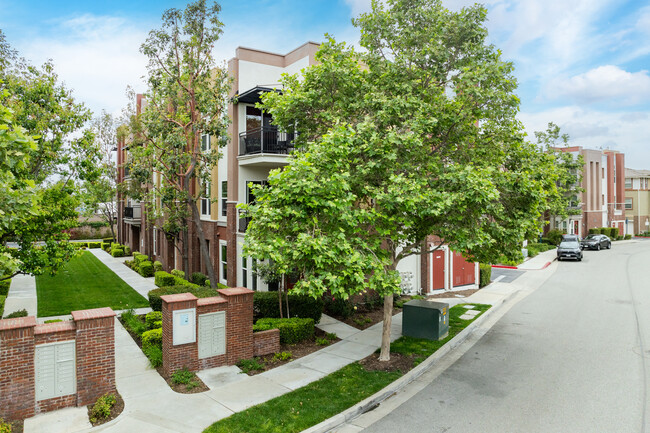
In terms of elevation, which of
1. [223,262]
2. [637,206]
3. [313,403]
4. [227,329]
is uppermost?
[637,206]

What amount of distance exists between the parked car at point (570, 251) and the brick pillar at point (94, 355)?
34135 millimetres

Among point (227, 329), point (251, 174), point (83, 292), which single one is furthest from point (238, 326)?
point (83, 292)

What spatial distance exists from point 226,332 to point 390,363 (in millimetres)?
4386

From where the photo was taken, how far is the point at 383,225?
33.9 ft

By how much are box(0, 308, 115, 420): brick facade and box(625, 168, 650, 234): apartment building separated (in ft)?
237

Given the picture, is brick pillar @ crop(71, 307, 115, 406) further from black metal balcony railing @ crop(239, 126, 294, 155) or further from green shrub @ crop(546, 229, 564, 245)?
green shrub @ crop(546, 229, 564, 245)

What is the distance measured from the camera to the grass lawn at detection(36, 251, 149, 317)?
17578 mm

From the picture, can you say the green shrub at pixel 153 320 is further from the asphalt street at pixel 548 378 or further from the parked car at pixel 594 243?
the parked car at pixel 594 243

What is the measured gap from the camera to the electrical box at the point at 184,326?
987 cm

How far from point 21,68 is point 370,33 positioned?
11.8 m

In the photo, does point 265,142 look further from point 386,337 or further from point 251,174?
point 386,337

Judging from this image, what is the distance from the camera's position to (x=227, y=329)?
35.2 ft

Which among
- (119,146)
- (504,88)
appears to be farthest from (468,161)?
(119,146)

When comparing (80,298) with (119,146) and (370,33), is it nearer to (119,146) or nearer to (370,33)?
(370,33)
